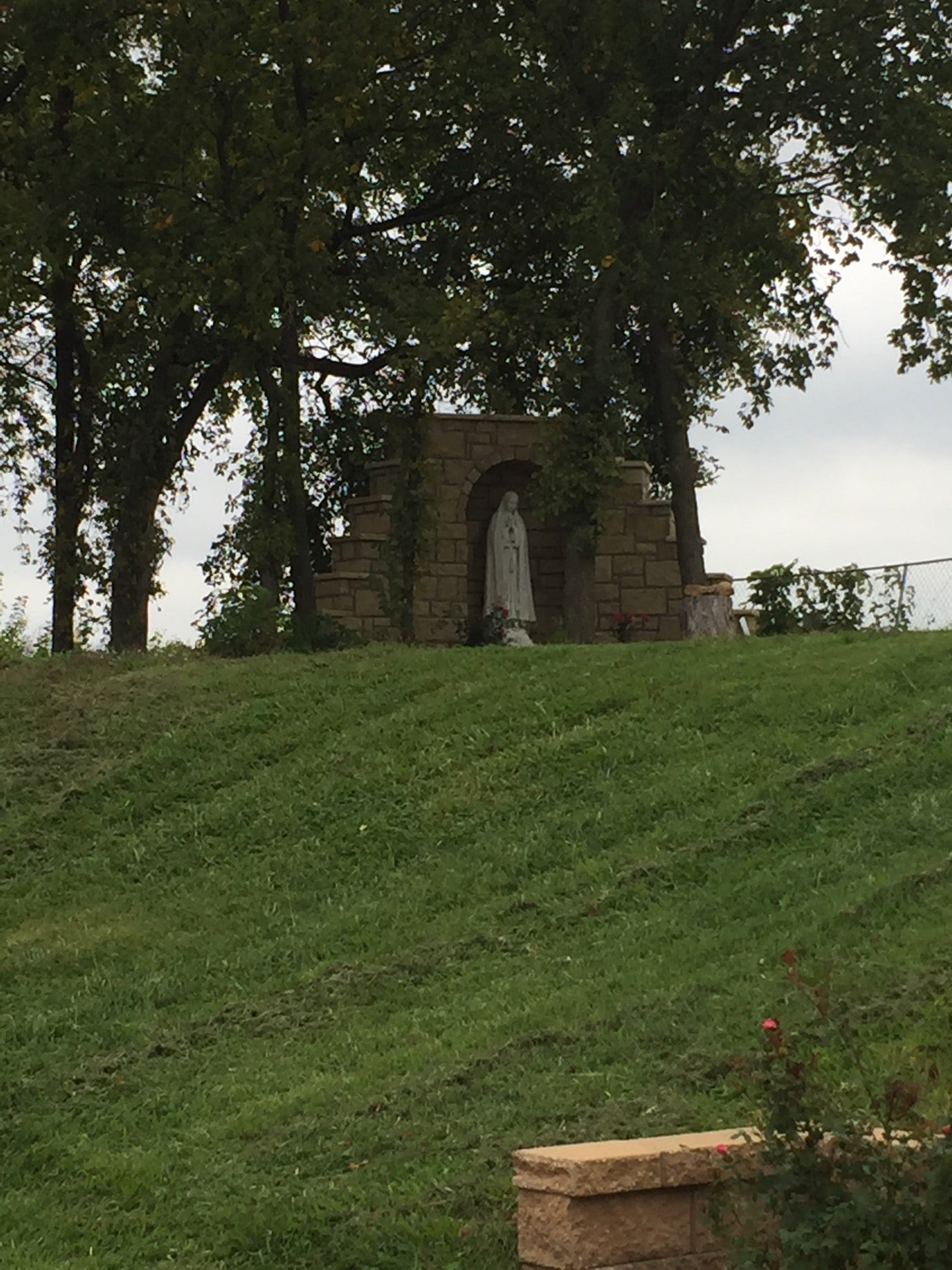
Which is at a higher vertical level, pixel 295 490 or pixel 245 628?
pixel 295 490

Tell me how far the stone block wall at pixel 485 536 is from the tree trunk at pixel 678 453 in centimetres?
42

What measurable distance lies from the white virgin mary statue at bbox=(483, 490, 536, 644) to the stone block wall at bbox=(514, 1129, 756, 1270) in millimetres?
17073

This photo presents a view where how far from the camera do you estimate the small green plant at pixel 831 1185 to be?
4617 mm

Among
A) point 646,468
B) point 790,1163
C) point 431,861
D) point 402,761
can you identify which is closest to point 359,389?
point 646,468

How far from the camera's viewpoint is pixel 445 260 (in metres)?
23.8

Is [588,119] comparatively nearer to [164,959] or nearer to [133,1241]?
[164,959]

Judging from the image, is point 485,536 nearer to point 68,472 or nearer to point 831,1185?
point 68,472

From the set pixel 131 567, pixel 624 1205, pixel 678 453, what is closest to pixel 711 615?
pixel 678 453

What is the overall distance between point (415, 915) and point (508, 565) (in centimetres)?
1269

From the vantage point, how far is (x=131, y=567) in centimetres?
2128

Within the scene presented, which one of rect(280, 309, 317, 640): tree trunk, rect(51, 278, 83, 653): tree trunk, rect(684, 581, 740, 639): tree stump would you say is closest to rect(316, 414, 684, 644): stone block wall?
rect(280, 309, 317, 640): tree trunk

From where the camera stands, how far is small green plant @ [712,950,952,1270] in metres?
4.62

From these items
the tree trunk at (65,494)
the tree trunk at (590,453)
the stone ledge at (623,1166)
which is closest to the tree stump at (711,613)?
the tree trunk at (590,453)

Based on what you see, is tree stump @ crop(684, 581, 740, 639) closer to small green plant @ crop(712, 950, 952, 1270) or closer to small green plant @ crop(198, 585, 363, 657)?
small green plant @ crop(198, 585, 363, 657)
